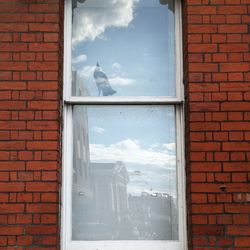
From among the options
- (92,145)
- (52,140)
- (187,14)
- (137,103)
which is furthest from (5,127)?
Answer: (187,14)

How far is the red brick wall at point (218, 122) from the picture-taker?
433 centimetres

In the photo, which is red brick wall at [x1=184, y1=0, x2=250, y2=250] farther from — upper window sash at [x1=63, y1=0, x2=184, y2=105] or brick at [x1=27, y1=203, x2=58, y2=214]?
brick at [x1=27, y1=203, x2=58, y2=214]

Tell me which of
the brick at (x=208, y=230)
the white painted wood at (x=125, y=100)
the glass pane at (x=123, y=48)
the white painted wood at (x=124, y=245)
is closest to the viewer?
the brick at (x=208, y=230)

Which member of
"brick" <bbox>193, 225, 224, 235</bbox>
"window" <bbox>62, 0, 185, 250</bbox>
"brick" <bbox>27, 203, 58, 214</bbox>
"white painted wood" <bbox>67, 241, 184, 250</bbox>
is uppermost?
"window" <bbox>62, 0, 185, 250</bbox>

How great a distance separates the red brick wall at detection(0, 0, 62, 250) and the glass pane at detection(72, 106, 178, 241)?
0.32 m

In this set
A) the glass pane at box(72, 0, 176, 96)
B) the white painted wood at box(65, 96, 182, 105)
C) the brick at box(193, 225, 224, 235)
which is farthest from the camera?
the glass pane at box(72, 0, 176, 96)

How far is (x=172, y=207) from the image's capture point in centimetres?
465

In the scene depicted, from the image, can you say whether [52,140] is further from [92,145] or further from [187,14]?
[187,14]

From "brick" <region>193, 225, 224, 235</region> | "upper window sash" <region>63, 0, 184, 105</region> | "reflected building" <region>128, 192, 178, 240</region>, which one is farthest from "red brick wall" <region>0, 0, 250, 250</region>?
"reflected building" <region>128, 192, 178, 240</region>

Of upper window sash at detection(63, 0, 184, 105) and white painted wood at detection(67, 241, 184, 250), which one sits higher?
upper window sash at detection(63, 0, 184, 105)

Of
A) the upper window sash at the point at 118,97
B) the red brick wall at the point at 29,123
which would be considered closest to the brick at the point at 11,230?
the red brick wall at the point at 29,123

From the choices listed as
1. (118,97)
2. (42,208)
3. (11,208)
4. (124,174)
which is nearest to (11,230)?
(11,208)

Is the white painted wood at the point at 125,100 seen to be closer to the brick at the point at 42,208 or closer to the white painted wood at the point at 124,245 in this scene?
the brick at the point at 42,208

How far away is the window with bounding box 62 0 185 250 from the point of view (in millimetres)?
4621
